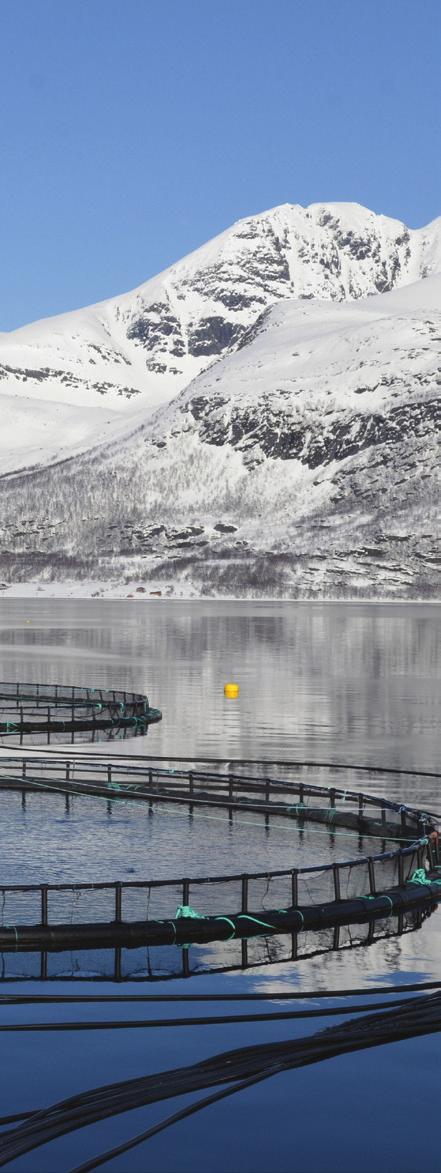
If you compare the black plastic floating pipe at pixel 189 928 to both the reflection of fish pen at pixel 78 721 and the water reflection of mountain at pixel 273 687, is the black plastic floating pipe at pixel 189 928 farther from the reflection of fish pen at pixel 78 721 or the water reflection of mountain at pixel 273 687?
the reflection of fish pen at pixel 78 721

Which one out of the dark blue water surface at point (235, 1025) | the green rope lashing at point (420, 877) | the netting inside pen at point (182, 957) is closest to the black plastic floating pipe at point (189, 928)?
the netting inside pen at point (182, 957)

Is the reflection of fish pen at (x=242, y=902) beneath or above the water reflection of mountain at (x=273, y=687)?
beneath

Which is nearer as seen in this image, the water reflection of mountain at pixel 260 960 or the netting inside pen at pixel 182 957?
the water reflection of mountain at pixel 260 960

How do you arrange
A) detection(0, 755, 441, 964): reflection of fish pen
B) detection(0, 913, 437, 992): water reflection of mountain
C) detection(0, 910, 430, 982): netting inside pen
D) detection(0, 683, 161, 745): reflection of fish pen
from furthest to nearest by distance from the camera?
detection(0, 683, 161, 745): reflection of fish pen < detection(0, 755, 441, 964): reflection of fish pen < detection(0, 910, 430, 982): netting inside pen < detection(0, 913, 437, 992): water reflection of mountain

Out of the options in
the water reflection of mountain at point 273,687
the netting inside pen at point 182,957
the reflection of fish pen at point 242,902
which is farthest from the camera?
the water reflection of mountain at point 273,687

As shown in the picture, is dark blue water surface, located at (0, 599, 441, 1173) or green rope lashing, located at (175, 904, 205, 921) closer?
dark blue water surface, located at (0, 599, 441, 1173)

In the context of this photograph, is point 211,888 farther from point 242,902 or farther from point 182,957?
point 242,902

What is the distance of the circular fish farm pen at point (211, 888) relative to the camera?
34094 mm

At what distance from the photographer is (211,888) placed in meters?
41.1

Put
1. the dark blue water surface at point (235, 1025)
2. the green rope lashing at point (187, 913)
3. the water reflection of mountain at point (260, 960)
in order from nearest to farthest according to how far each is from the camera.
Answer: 1. the dark blue water surface at point (235, 1025)
2. the water reflection of mountain at point (260, 960)
3. the green rope lashing at point (187, 913)

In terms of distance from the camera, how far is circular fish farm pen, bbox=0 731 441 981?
34.1 m

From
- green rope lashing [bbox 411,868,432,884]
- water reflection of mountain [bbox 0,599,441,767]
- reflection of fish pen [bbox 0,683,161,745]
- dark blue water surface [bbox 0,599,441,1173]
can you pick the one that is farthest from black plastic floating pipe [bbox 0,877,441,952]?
reflection of fish pen [bbox 0,683,161,745]

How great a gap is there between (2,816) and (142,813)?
5.14m

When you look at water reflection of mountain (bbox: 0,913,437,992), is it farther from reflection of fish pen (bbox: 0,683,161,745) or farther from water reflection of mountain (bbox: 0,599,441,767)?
reflection of fish pen (bbox: 0,683,161,745)
